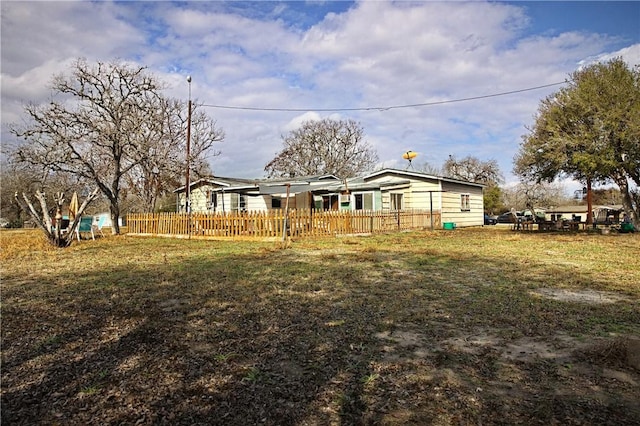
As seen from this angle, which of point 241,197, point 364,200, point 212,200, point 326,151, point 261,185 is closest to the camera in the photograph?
point 364,200

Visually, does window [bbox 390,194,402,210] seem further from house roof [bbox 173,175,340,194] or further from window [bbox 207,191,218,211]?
window [bbox 207,191,218,211]

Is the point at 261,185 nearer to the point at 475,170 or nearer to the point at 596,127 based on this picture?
the point at 596,127

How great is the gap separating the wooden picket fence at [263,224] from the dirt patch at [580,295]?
9.73 m

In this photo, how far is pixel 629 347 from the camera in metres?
3.06

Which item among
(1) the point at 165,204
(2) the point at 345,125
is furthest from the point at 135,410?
(2) the point at 345,125

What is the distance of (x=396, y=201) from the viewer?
23.0 metres

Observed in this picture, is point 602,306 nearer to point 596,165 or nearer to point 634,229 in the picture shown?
point 596,165

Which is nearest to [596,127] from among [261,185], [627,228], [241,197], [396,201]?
[627,228]

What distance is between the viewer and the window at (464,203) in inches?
994

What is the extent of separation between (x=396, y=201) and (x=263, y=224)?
10.8 m

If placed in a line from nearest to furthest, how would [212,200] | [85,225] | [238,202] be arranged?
[85,225] → [238,202] → [212,200]

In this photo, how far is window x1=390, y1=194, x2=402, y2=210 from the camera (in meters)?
22.7

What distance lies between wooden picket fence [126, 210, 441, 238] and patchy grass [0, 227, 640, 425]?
779 centimetres

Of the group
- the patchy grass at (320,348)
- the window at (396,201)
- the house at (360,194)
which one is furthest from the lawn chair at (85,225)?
the window at (396,201)
